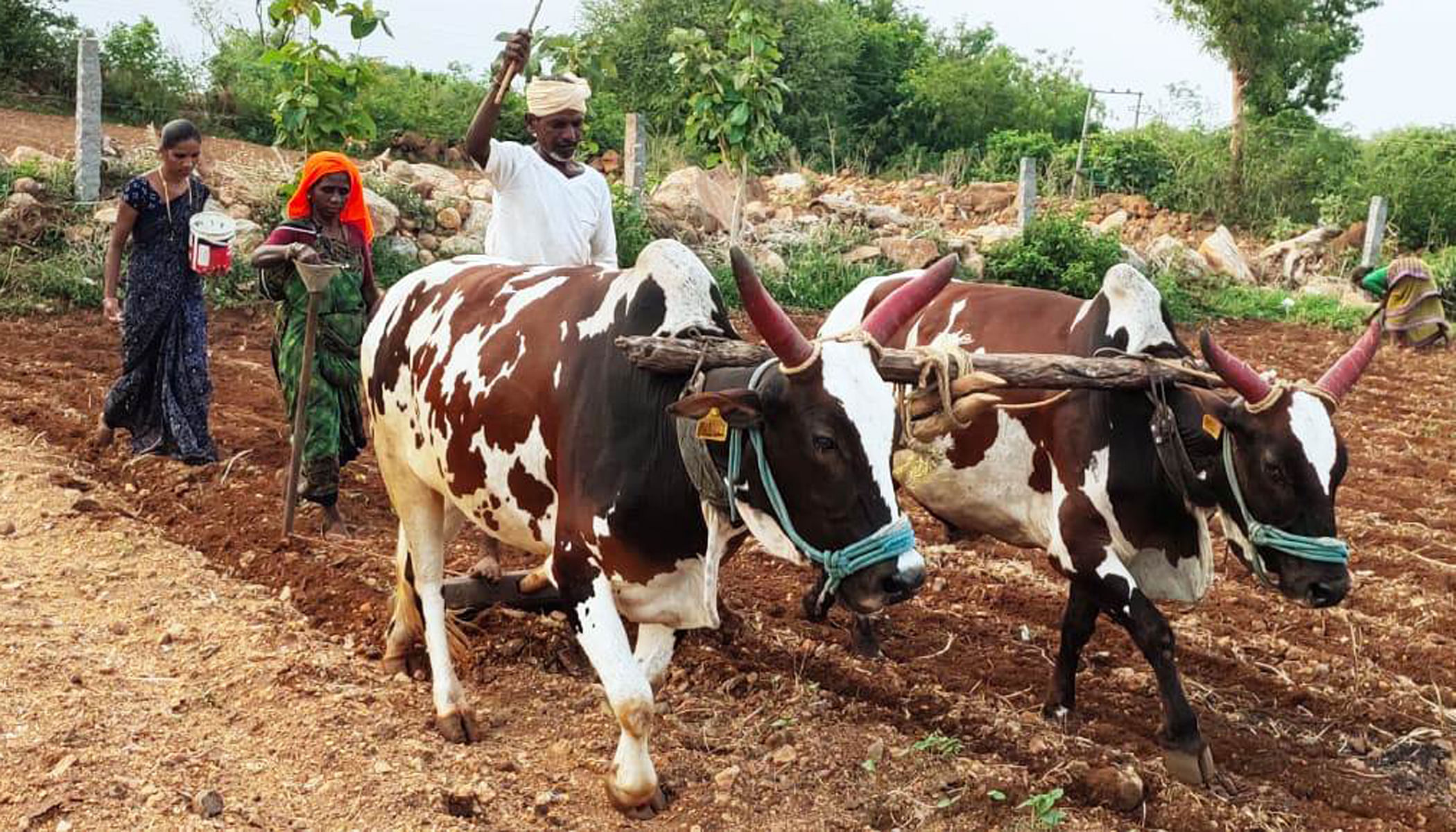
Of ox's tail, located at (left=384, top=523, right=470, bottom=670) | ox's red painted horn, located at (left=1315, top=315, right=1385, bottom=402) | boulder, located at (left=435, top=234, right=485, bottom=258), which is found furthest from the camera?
boulder, located at (left=435, top=234, right=485, bottom=258)

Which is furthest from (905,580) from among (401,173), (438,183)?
(438,183)

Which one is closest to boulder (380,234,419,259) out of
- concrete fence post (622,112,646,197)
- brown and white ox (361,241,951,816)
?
concrete fence post (622,112,646,197)

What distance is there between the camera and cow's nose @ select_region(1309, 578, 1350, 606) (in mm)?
4270

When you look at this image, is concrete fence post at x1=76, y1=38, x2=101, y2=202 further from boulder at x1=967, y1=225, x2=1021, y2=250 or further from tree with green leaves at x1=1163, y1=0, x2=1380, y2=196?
tree with green leaves at x1=1163, y1=0, x2=1380, y2=196

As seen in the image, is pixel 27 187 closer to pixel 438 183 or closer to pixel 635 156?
pixel 438 183

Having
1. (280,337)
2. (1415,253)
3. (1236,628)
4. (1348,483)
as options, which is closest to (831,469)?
(1236,628)

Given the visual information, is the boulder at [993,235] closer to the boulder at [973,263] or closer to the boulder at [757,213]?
the boulder at [973,263]

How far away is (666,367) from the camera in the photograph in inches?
150

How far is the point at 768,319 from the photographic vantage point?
354 cm

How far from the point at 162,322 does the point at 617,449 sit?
4.45 metres

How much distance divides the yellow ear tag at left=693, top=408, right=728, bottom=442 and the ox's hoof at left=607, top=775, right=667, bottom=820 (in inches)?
44.3

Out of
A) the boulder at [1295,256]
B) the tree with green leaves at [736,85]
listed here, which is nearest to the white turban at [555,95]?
the tree with green leaves at [736,85]

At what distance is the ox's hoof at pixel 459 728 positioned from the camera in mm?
4473

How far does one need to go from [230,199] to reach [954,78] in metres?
22.1
